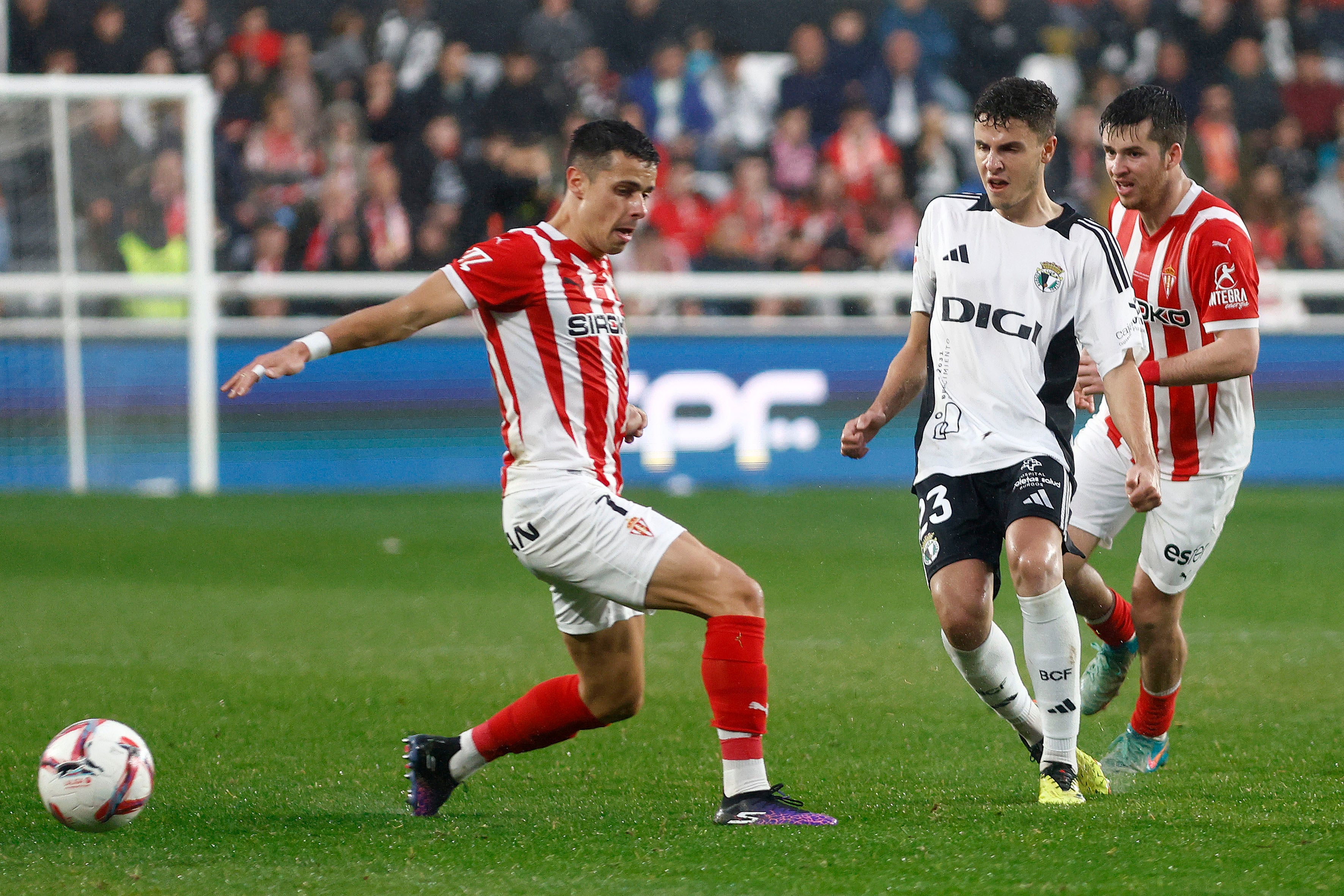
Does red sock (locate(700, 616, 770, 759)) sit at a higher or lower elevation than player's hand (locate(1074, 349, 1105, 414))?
lower

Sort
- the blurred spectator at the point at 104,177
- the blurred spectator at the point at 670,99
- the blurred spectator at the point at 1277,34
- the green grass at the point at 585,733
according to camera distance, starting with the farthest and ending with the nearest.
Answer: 1. the blurred spectator at the point at 1277,34
2. the blurred spectator at the point at 670,99
3. the blurred spectator at the point at 104,177
4. the green grass at the point at 585,733

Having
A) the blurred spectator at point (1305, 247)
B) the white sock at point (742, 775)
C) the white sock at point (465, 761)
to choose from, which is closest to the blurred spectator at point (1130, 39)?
the blurred spectator at point (1305, 247)

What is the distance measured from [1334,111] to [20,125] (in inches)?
500

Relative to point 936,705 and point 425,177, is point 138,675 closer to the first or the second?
point 936,705

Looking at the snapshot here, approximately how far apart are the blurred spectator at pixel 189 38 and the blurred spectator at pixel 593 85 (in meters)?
3.45

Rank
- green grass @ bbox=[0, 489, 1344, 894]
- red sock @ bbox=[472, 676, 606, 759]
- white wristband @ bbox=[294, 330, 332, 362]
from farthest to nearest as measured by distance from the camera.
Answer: red sock @ bbox=[472, 676, 606, 759] < white wristband @ bbox=[294, 330, 332, 362] < green grass @ bbox=[0, 489, 1344, 894]

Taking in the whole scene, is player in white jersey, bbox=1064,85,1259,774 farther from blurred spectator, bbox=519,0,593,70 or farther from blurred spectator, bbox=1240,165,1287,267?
blurred spectator, bbox=519,0,593,70

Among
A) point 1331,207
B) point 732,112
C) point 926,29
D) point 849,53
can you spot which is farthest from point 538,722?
point 1331,207

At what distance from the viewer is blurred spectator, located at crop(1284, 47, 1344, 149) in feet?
55.3

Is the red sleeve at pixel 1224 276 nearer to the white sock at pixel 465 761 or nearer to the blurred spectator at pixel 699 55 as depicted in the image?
the white sock at pixel 465 761

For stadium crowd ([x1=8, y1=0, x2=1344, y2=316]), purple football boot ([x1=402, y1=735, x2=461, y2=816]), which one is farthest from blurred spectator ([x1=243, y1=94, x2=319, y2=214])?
purple football boot ([x1=402, y1=735, x2=461, y2=816])

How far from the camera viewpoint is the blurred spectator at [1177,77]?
656 inches

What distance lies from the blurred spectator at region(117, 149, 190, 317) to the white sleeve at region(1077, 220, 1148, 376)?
10.1 m

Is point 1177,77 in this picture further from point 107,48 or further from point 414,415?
point 107,48
